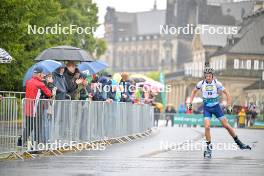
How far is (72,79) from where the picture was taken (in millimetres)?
22578

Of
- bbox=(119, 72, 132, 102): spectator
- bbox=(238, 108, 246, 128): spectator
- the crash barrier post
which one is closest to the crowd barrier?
bbox=(119, 72, 132, 102): spectator

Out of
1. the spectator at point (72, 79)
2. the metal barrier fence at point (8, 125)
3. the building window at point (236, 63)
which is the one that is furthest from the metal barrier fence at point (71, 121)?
the building window at point (236, 63)

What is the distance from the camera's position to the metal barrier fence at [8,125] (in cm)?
1811

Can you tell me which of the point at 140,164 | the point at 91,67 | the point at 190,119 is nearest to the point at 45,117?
the point at 140,164

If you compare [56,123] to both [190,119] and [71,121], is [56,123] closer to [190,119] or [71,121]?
[71,121]

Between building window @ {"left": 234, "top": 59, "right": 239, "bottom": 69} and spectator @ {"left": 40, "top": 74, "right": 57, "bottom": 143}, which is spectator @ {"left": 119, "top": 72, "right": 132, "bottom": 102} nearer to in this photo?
spectator @ {"left": 40, "top": 74, "right": 57, "bottom": 143}

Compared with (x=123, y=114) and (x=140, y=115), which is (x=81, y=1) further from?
(x=123, y=114)

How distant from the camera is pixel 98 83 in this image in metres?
25.7

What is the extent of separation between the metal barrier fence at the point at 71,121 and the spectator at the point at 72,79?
0.61 m

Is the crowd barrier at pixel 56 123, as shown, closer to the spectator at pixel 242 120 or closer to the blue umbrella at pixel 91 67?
the blue umbrella at pixel 91 67

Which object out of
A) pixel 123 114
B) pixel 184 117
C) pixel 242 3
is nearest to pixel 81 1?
pixel 184 117

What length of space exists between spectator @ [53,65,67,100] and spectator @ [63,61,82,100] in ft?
0.74

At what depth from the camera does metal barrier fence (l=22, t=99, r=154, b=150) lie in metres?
18.8

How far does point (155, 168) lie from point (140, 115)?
50.2ft
